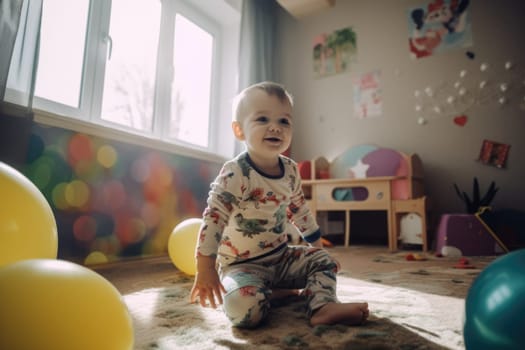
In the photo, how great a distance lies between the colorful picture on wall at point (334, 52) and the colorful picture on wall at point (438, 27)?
1.60 feet

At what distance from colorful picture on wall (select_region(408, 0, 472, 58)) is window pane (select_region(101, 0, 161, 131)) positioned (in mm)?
1982

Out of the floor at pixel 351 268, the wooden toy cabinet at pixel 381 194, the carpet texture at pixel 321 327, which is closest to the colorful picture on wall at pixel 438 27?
the wooden toy cabinet at pixel 381 194

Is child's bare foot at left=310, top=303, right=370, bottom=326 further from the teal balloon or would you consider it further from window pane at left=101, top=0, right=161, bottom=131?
window pane at left=101, top=0, right=161, bottom=131

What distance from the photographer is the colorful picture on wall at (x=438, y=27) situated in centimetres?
248

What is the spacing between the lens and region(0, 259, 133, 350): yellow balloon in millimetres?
378

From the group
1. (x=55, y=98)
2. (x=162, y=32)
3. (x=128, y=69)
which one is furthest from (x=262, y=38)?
(x=55, y=98)

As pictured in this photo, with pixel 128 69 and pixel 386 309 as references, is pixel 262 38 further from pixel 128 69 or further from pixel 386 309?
pixel 386 309

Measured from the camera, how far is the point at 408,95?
8.73ft

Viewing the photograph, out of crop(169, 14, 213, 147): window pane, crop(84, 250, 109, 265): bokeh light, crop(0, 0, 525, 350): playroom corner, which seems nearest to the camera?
crop(0, 0, 525, 350): playroom corner

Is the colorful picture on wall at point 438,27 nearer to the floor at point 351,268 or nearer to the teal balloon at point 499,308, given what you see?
the floor at point 351,268

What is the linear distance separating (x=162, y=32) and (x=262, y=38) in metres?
0.97

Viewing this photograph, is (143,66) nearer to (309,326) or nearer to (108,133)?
(108,133)

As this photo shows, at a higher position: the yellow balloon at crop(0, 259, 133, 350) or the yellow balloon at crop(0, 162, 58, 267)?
the yellow balloon at crop(0, 162, 58, 267)

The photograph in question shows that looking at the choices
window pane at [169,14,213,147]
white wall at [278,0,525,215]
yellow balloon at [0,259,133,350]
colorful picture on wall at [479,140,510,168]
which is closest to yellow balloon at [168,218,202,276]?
yellow balloon at [0,259,133,350]
